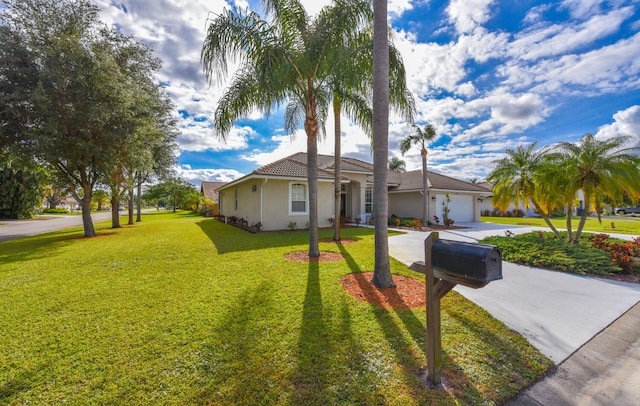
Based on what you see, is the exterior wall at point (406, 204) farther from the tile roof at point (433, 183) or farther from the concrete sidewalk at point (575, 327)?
the concrete sidewalk at point (575, 327)

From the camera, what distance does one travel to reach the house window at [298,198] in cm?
1450

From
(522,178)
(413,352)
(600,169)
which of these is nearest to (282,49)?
(413,352)

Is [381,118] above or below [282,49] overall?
below

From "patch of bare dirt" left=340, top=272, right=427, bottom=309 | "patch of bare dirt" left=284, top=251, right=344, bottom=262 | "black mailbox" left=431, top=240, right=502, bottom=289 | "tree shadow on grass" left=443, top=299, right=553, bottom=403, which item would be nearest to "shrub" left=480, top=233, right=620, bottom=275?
"patch of bare dirt" left=340, top=272, right=427, bottom=309

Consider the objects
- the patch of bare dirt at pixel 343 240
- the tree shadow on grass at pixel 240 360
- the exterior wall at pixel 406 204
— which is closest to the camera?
the tree shadow on grass at pixel 240 360

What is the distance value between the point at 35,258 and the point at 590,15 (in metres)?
19.0

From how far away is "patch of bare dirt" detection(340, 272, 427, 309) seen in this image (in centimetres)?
461

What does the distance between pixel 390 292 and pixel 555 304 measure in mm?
3110

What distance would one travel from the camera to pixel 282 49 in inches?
267

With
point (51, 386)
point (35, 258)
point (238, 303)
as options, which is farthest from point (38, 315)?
point (35, 258)

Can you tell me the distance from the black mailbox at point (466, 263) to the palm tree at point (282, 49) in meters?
5.48

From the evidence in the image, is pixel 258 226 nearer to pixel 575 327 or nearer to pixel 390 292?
pixel 390 292

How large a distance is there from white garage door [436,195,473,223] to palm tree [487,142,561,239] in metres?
9.06

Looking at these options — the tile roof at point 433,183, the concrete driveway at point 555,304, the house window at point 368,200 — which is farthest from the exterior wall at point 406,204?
the concrete driveway at point 555,304
